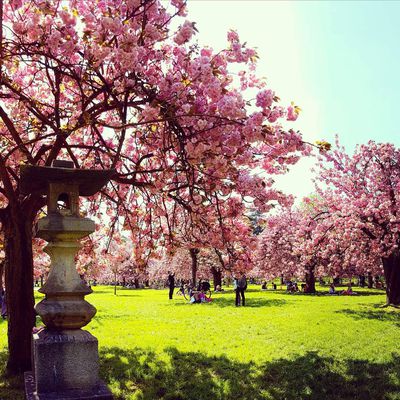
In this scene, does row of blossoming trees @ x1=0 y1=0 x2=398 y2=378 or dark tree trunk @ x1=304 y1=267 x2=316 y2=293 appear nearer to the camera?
row of blossoming trees @ x1=0 y1=0 x2=398 y2=378

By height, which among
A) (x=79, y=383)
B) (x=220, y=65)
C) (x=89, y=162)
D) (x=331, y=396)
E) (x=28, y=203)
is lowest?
(x=331, y=396)

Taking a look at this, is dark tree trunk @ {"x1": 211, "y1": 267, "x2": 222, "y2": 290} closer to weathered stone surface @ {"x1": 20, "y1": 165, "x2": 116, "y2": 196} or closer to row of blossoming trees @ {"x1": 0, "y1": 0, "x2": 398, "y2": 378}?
row of blossoming trees @ {"x1": 0, "y1": 0, "x2": 398, "y2": 378}

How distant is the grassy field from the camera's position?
6.85 meters

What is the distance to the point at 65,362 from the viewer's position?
4.53 metres

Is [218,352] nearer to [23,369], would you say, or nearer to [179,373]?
[179,373]

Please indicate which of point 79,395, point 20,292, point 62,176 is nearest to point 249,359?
point 20,292

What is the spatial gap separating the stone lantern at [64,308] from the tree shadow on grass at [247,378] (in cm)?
230

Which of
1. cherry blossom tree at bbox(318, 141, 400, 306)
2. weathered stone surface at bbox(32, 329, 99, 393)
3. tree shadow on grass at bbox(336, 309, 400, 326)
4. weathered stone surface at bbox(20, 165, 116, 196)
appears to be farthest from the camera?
cherry blossom tree at bbox(318, 141, 400, 306)

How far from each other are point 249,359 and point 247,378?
5.03 feet

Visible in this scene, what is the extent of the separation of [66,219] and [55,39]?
131 inches

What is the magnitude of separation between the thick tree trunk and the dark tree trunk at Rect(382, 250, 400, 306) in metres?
17.4

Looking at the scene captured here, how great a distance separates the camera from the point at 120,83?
716 centimetres

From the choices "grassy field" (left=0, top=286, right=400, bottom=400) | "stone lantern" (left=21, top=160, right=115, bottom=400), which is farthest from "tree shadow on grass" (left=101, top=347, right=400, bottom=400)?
"stone lantern" (left=21, top=160, right=115, bottom=400)

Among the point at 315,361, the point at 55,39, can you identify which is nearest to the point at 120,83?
the point at 55,39
